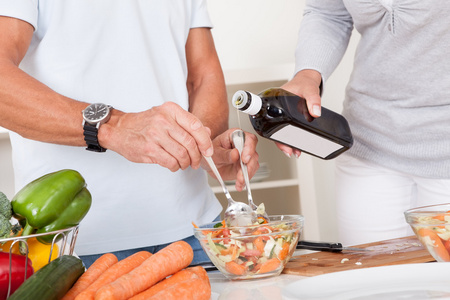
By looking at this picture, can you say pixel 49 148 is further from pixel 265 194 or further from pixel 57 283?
pixel 265 194

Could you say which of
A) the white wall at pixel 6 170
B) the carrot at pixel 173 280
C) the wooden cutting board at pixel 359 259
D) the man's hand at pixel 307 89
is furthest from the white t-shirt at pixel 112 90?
the white wall at pixel 6 170

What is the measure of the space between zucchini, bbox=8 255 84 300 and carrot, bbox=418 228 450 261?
0.50m

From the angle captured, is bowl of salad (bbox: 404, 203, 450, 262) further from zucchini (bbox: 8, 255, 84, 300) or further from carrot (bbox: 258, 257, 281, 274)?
zucchini (bbox: 8, 255, 84, 300)

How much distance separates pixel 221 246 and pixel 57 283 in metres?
0.29

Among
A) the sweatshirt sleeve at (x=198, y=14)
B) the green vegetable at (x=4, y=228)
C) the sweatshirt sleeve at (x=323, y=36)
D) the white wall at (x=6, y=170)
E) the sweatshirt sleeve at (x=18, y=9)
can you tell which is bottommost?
the white wall at (x=6, y=170)

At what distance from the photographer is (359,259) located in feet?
3.06

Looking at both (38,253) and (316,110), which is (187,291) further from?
(316,110)

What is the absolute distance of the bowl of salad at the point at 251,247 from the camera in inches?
33.0

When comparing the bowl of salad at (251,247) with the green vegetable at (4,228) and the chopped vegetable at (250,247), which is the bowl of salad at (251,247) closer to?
the chopped vegetable at (250,247)

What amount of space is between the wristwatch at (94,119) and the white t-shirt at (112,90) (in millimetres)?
164

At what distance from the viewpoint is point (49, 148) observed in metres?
1.20

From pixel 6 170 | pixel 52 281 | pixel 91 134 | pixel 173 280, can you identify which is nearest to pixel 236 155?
pixel 91 134

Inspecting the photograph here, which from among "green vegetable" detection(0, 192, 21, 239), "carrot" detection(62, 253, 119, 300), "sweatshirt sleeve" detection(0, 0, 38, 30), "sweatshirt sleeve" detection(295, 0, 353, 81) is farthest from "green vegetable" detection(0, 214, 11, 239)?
"sweatshirt sleeve" detection(295, 0, 353, 81)

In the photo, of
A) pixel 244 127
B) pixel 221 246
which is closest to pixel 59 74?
pixel 221 246
